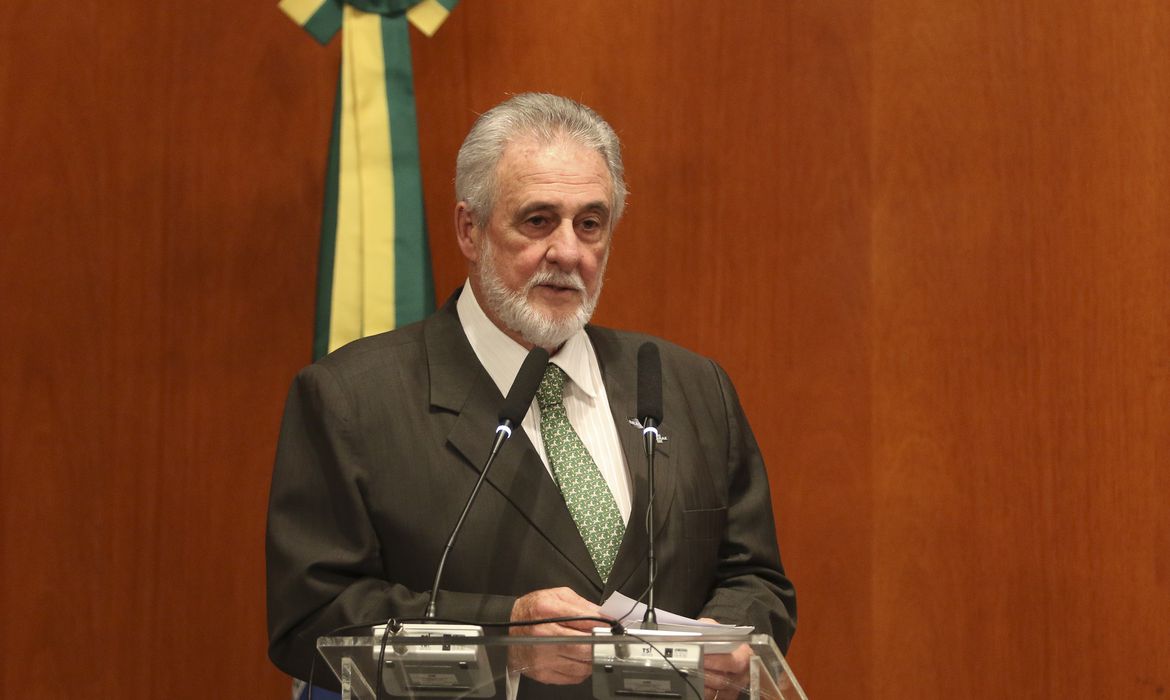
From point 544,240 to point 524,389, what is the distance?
497mm

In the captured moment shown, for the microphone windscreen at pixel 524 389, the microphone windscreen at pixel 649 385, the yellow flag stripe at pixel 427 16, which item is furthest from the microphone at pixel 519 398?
the yellow flag stripe at pixel 427 16

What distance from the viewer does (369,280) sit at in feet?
9.71

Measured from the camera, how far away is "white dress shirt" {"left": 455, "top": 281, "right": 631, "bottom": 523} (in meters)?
2.50

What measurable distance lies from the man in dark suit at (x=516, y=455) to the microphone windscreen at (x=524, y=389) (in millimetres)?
286

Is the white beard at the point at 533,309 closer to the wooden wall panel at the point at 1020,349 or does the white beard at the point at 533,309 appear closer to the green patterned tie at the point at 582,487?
the green patterned tie at the point at 582,487

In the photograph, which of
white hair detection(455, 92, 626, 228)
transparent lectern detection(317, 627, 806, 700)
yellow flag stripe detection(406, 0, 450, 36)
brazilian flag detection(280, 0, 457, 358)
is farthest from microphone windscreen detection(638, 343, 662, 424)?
yellow flag stripe detection(406, 0, 450, 36)

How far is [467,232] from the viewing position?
266cm

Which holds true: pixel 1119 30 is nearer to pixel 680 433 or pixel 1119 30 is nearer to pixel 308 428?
pixel 680 433

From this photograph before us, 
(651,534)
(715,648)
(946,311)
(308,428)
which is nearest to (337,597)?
(308,428)

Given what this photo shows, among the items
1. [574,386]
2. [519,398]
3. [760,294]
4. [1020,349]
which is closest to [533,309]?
[574,386]

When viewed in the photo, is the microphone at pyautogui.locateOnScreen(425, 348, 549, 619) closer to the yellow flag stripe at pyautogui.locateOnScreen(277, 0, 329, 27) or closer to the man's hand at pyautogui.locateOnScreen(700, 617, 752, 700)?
the man's hand at pyautogui.locateOnScreen(700, 617, 752, 700)

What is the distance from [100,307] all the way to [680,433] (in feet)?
4.92

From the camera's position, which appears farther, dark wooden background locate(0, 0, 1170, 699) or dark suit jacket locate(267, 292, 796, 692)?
dark wooden background locate(0, 0, 1170, 699)

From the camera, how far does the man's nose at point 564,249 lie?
2514mm
